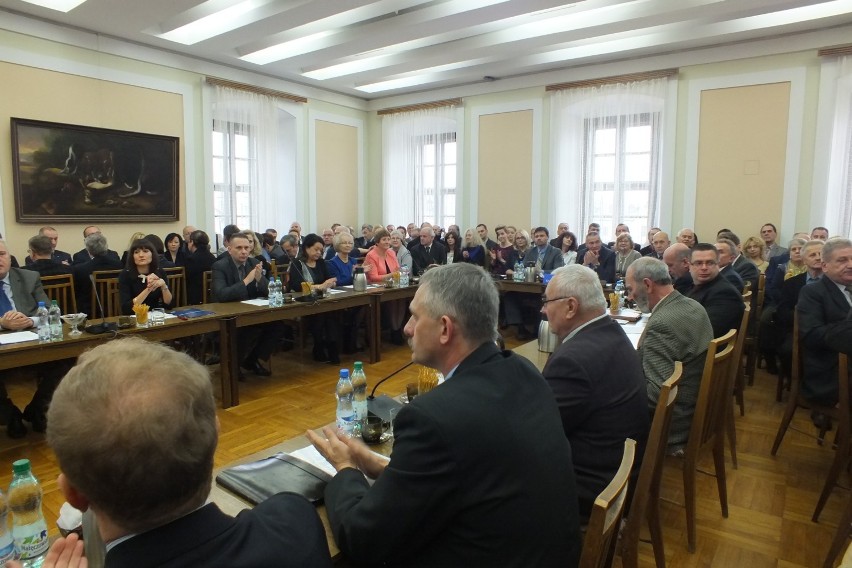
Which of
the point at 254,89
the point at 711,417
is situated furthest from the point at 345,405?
the point at 254,89

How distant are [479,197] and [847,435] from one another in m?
7.02

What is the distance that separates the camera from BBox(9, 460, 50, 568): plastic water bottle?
120cm

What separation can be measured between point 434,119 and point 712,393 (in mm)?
7993

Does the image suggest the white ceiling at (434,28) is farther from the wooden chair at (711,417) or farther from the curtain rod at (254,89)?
the wooden chair at (711,417)

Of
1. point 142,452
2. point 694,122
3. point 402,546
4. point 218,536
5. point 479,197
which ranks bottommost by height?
point 402,546

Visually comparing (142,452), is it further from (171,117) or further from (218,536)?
(171,117)

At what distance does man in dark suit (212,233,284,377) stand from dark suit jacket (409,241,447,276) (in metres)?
2.68

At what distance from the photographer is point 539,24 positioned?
640 centimetres

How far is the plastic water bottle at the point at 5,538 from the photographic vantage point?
1.17 m

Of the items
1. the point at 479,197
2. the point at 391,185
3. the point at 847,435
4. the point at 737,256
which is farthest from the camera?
the point at 391,185

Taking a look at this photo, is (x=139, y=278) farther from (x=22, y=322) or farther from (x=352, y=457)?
(x=352, y=457)

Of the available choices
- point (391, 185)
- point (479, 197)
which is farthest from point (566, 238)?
point (391, 185)

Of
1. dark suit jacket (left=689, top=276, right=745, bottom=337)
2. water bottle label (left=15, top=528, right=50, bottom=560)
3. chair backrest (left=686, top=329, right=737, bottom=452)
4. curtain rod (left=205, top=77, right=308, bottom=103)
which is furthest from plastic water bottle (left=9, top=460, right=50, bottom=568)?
curtain rod (left=205, top=77, right=308, bottom=103)

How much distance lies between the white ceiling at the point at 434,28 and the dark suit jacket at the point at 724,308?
361cm
